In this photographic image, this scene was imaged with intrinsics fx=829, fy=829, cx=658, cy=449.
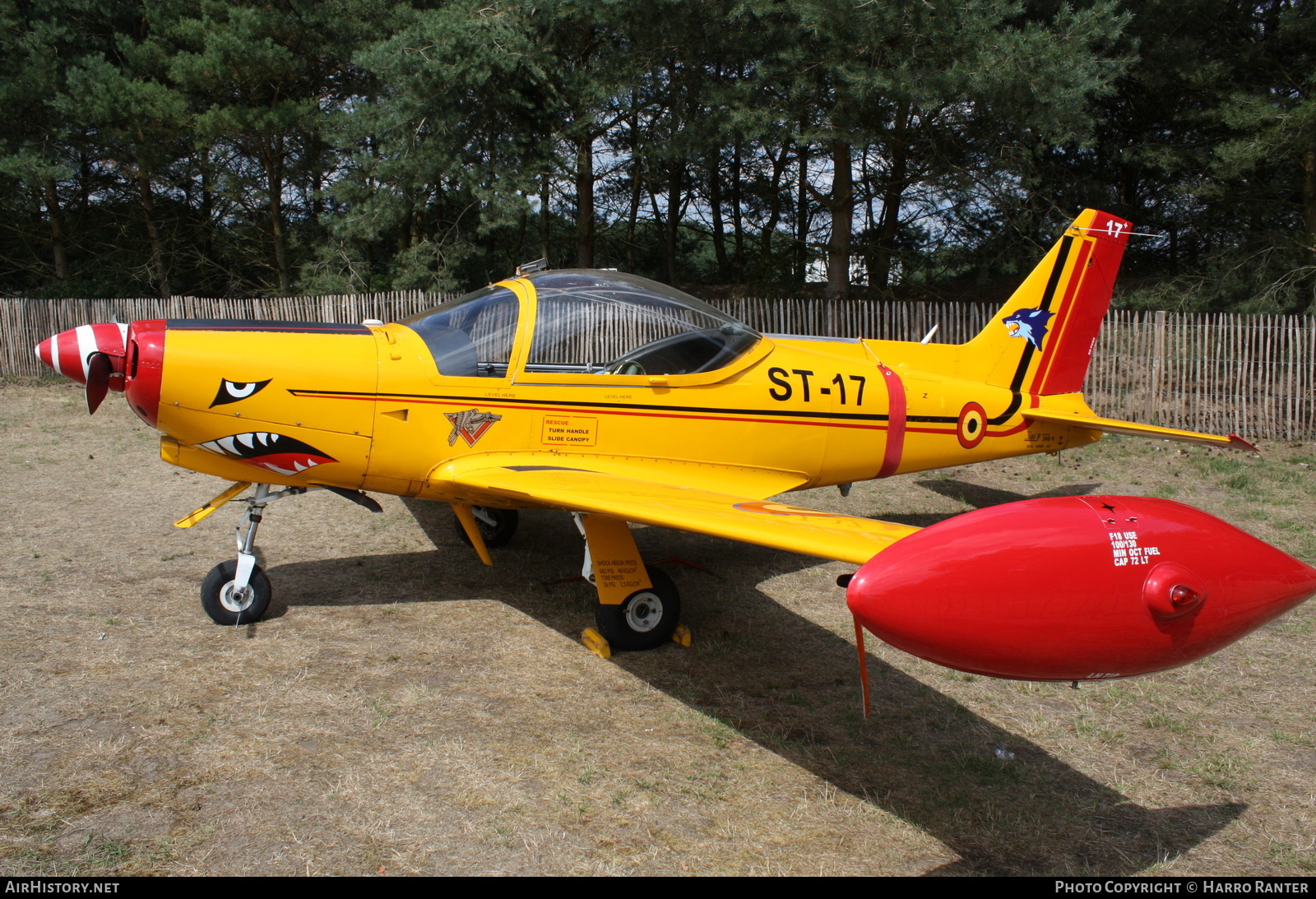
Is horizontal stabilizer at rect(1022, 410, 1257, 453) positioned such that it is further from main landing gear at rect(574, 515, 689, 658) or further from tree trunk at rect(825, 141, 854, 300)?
tree trunk at rect(825, 141, 854, 300)

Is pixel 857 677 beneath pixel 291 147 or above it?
beneath

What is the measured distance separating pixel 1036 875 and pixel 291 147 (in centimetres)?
2480

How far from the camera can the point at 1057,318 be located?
7250 millimetres

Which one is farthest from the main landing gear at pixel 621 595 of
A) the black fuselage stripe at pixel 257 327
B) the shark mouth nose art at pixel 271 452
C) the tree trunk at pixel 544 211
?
the tree trunk at pixel 544 211

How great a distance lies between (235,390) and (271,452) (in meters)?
0.42

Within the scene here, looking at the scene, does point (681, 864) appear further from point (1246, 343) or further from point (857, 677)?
point (1246, 343)

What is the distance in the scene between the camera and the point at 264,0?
19781 millimetres

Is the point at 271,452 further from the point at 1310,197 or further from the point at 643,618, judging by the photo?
the point at 1310,197

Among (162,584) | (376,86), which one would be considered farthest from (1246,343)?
(376,86)

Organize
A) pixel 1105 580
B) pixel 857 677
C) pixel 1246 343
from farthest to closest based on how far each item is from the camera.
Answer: pixel 1246 343 < pixel 857 677 < pixel 1105 580

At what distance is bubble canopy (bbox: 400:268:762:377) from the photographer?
5375 mm

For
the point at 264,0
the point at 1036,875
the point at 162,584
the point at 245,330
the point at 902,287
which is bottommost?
the point at 1036,875

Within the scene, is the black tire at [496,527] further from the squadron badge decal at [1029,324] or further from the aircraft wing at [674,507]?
the squadron badge decal at [1029,324]

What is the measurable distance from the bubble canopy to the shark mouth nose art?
968mm
